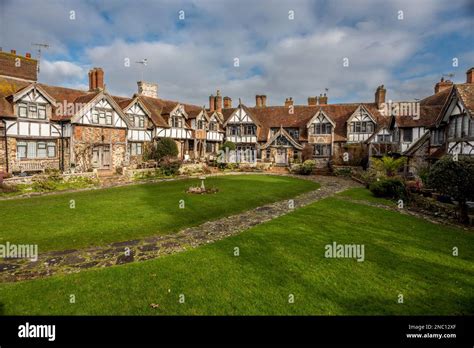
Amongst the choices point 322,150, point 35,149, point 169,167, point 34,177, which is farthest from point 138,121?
point 322,150

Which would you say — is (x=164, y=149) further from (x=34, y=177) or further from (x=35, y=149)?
(x=34, y=177)

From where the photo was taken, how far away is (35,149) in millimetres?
25250

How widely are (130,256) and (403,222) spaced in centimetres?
1181

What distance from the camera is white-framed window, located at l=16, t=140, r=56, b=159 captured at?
24172mm

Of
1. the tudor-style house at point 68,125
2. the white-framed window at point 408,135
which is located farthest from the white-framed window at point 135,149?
the white-framed window at point 408,135

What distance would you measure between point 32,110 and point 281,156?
30286 millimetres

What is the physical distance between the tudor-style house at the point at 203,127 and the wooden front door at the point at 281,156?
0.15 m

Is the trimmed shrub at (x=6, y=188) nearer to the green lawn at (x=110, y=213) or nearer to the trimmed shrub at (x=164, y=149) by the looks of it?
the green lawn at (x=110, y=213)

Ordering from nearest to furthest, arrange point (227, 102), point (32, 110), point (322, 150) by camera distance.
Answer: point (32, 110)
point (322, 150)
point (227, 102)

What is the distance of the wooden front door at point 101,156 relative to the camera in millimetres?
28859
